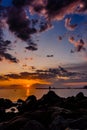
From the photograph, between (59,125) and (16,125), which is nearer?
(59,125)

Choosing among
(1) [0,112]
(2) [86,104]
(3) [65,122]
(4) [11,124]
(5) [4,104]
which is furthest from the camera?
(5) [4,104]

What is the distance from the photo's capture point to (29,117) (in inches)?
813

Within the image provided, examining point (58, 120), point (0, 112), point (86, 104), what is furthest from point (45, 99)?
point (58, 120)

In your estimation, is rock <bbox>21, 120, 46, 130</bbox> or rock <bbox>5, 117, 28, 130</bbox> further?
rock <bbox>5, 117, 28, 130</bbox>

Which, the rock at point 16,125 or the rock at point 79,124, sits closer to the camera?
the rock at point 79,124

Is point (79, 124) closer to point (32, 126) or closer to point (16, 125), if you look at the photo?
point (32, 126)

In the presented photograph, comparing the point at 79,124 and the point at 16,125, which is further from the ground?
the point at 79,124

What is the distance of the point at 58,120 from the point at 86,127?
83.4 inches

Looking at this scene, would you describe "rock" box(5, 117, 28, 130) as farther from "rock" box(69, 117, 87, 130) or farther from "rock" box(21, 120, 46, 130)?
"rock" box(69, 117, 87, 130)

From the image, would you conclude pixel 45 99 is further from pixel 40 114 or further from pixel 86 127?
pixel 86 127

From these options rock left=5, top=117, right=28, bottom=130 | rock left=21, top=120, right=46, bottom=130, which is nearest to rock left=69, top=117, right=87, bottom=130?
rock left=21, top=120, right=46, bottom=130

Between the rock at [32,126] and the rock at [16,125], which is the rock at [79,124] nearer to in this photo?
the rock at [32,126]

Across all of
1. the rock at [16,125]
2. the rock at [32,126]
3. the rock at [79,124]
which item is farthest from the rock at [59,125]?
the rock at [16,125]

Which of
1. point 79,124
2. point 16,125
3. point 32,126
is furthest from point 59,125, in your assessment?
point 16,125
